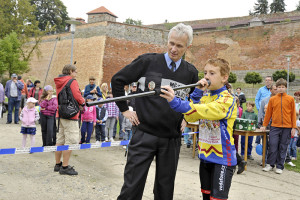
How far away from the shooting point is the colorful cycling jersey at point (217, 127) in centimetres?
259

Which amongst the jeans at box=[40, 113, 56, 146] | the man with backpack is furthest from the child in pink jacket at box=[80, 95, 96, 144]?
the man with backpack

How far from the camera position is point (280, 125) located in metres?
6.53

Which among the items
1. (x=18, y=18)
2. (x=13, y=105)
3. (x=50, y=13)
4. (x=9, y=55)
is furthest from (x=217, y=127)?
(x=50, y=13)

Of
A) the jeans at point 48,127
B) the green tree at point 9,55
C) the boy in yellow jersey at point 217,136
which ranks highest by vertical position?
the green tree at point 9,55

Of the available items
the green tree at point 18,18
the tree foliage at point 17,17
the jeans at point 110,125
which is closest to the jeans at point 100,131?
the jeans at point 110,125

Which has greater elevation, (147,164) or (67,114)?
(67,114)

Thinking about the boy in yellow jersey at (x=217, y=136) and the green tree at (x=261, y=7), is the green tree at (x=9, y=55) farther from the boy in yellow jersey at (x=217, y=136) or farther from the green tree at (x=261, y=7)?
the green tree at (x=261, y=7)

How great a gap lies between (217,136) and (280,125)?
4.40 m

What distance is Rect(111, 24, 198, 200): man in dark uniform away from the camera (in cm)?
261

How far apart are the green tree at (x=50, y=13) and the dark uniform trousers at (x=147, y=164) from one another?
189 ft

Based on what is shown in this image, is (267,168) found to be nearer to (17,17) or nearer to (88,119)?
(88,119)

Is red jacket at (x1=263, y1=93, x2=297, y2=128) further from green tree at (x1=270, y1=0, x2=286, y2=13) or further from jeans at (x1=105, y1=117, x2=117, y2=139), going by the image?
green tree at (x1=270, y1=0, x2=286, y2=13)

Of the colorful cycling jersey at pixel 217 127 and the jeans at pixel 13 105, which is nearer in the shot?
the colorful cycling jersey at pixel 217 127

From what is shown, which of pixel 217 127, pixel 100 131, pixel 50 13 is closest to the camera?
pixel 217 127
